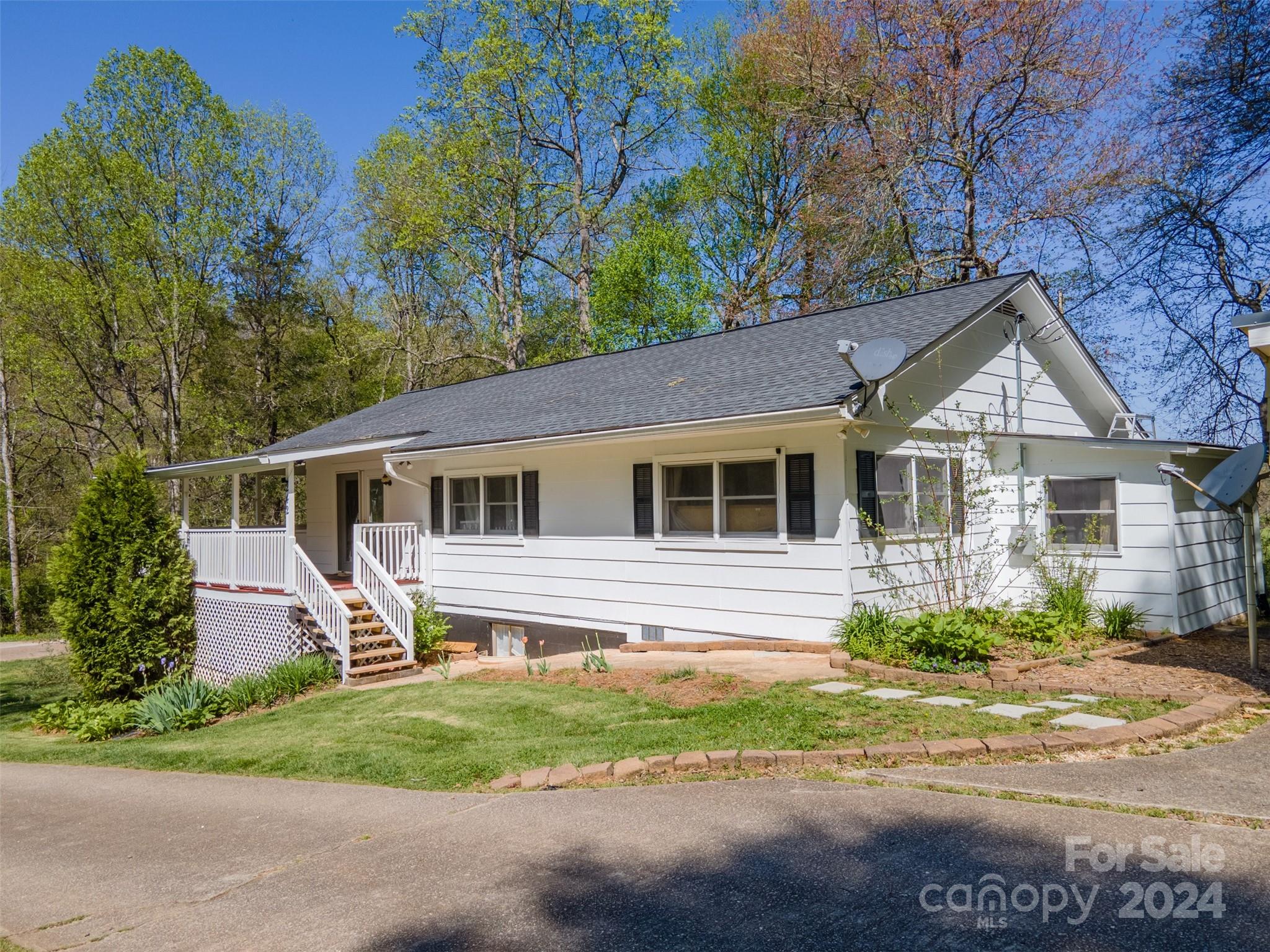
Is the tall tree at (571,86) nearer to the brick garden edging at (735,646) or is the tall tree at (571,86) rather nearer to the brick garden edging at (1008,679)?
the brick garden edging at (735,646)

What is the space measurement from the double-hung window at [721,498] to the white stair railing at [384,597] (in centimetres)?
397

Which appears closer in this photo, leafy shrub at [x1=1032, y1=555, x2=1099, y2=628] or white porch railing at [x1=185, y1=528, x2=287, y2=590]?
leafy shrub at [x1=1032, y1=555, x2=1099, y2=628]

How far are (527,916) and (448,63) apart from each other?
28.2 meters

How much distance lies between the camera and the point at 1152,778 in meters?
4.91

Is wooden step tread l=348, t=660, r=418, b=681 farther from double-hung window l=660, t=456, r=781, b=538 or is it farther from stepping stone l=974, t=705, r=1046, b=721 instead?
stepping stone l=974, t=705, r=1046, b=721

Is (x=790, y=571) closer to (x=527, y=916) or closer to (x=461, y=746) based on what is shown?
(x=461, y=746)

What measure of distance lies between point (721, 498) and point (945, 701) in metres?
4.04

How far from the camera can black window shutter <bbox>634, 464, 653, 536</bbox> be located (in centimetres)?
1099

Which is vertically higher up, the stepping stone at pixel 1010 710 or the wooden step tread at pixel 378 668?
the stepping stone at pixel 1010 710

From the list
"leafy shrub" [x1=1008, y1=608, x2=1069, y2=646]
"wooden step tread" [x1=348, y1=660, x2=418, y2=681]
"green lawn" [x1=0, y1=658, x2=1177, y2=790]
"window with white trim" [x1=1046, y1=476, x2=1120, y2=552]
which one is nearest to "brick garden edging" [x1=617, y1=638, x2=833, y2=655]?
"green lawn" [x1=0, y1=658, x2=1177, y2=790]

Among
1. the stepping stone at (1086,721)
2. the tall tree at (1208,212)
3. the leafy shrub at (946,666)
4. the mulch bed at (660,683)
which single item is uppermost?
the tall tree at (1208,212)

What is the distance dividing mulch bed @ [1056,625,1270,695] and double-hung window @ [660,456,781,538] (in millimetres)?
3481

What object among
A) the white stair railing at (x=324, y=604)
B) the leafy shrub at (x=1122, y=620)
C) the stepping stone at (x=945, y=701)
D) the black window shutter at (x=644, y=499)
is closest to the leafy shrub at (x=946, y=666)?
the stepping stone at (x=945, y=701)

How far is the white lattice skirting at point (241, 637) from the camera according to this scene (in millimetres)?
12639
